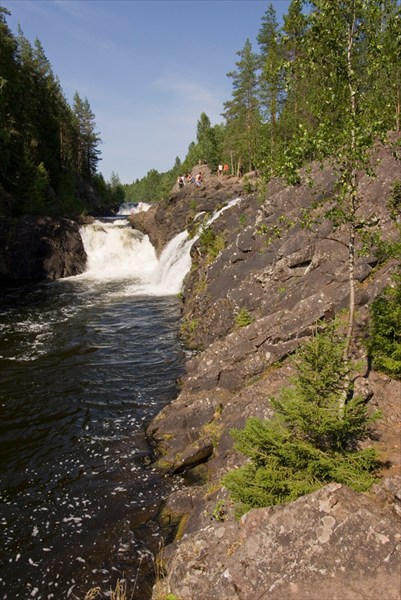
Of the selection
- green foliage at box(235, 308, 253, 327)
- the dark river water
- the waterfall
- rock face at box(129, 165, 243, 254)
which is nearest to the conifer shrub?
the dark river water

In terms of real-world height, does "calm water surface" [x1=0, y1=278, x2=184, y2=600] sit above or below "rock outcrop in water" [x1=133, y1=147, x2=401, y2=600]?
below

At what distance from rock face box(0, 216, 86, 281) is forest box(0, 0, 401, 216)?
2.32m

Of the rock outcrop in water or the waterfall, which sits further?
the waterfall

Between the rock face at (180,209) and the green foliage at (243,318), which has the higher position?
the rock face at (180,209)

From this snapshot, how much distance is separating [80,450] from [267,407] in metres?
6.42

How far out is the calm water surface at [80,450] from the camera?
8508 mm

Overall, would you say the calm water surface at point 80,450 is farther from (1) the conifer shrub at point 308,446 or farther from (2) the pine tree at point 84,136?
(2) the pine tree at point 84,136

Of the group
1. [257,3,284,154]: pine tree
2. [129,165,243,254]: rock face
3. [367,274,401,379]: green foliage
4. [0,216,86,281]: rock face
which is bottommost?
[367,274,401,379]: green foliage

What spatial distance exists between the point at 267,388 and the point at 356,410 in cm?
466

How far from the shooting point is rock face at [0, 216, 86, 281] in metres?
35.8

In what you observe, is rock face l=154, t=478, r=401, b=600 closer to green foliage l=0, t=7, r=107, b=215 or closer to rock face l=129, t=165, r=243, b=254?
rock face l=129, t=165, r=243, b=254

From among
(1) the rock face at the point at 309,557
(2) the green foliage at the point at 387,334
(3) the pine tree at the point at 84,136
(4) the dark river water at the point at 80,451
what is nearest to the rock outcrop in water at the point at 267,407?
(1) the rock face at the point at 309,557

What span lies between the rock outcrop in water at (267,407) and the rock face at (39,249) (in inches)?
750

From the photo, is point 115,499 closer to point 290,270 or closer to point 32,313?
point 290,270
